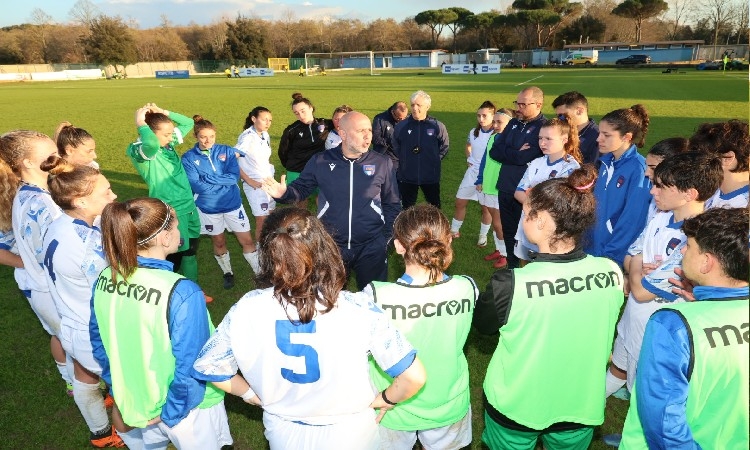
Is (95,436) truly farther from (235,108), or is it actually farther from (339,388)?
(235,108)

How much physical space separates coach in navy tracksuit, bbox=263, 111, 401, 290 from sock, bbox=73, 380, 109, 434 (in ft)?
6.98

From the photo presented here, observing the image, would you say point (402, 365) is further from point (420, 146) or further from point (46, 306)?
point (420, 146)

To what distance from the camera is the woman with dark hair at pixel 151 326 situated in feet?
7.80

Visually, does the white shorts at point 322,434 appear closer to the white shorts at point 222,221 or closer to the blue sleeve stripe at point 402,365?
the blue sleeve stripe at point 402,365

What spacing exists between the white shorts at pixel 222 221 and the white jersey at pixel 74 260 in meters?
3.13

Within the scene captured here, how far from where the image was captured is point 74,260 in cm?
293

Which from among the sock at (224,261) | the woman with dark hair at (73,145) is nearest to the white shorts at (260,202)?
the sock at (224,261)

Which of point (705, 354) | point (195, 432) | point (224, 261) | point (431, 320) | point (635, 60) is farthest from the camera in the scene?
point (635, 60)

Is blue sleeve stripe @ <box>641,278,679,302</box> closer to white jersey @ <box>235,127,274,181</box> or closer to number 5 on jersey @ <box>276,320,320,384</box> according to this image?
number 5 on jersey @ <box>276,320,320,384</box>

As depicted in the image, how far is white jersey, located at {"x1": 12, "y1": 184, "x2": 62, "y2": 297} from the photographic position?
342 cm

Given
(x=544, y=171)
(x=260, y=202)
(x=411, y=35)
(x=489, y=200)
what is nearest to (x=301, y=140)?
(x=260, y=202)

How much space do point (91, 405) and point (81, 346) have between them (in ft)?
2.79

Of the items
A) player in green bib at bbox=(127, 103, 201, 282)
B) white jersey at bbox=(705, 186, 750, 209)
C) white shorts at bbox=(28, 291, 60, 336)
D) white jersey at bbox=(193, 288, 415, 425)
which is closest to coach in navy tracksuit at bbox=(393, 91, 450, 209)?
player in green bib at bbox=(127, 103, 201, 282)

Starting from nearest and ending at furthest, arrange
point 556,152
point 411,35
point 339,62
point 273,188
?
point 273,188, point 556,152, point 339,62, point 411,35
